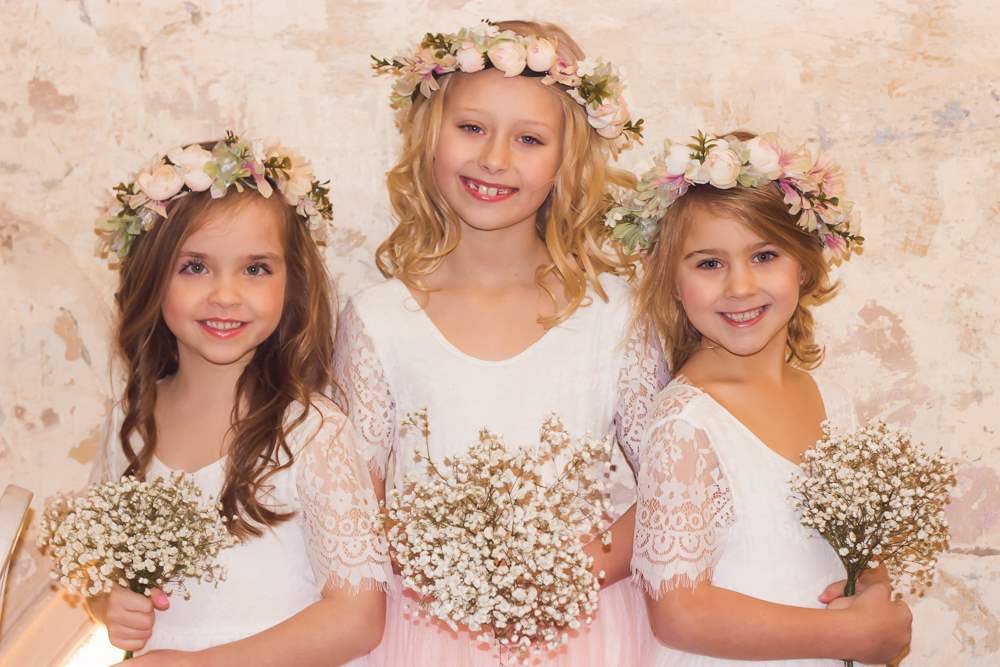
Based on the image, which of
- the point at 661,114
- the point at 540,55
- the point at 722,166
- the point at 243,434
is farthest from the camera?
the point at 661,114

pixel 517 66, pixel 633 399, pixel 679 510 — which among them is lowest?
pixel 679 510

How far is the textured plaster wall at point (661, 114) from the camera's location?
13.6ft

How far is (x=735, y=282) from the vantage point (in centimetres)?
344

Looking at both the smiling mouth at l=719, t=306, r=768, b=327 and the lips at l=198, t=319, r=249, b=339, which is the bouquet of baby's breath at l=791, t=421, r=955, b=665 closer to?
the smiling mouth at l=719, t=306, r=768, b=327

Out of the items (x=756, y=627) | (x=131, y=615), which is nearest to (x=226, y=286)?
(x=131, y=615)

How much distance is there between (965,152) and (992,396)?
0.90 m

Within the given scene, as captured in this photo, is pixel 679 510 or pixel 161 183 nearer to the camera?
pixel 679 510

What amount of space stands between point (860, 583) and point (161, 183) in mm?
2439

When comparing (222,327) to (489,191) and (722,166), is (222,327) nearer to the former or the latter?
(489,191)

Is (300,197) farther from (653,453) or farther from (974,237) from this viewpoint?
(974,237)

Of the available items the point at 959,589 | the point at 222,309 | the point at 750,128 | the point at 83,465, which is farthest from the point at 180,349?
the point at 959,589

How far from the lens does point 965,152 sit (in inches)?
165

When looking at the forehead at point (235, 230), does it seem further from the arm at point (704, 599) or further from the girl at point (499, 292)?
the arm at point (704, 599)

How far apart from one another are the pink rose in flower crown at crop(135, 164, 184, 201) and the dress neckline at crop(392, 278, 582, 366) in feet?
2.71
